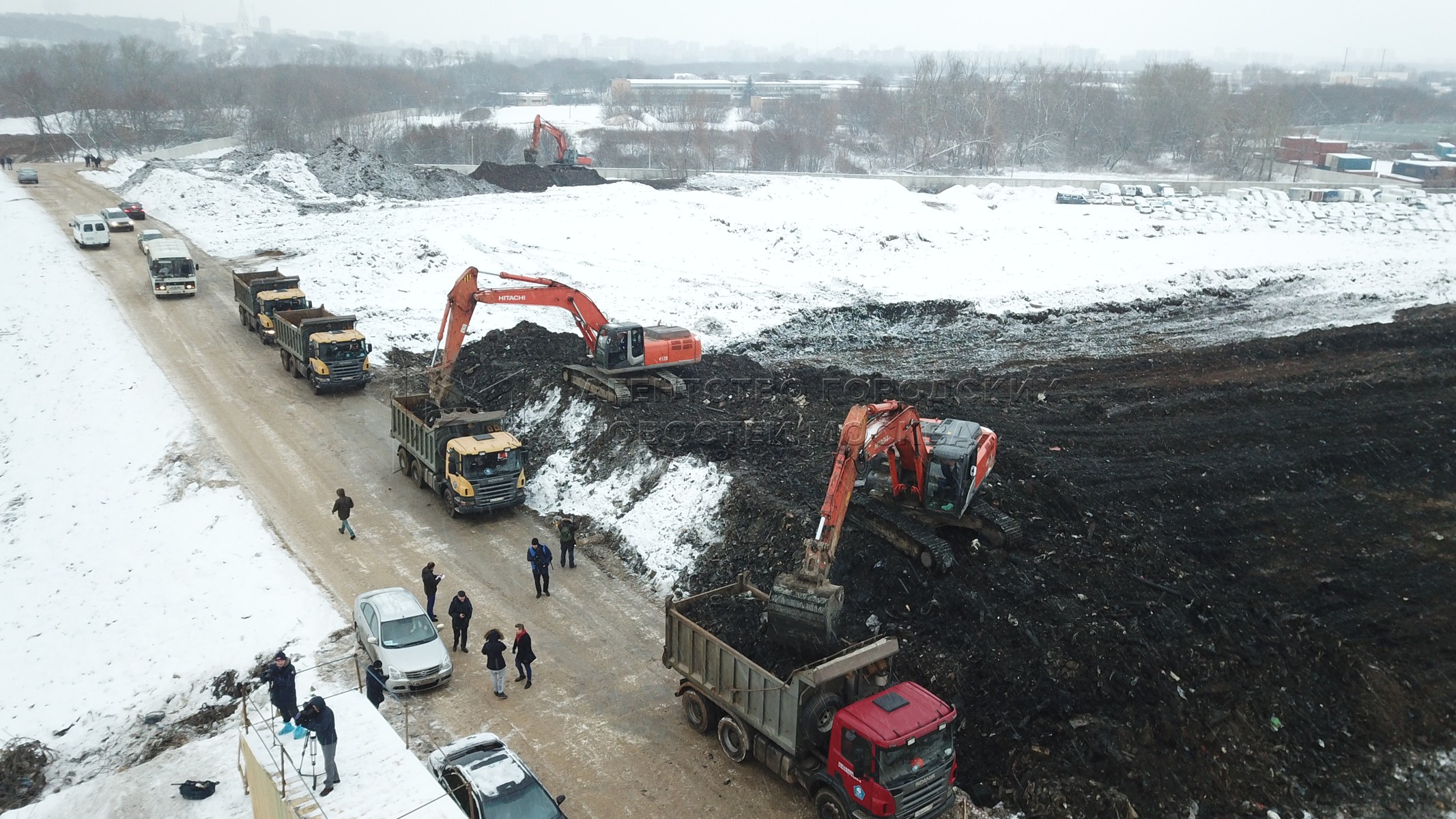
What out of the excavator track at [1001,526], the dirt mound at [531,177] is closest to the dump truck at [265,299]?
the excavator track at [1001,526]

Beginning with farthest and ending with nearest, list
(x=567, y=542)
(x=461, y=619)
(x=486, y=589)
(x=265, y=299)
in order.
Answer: (x=265, y=299) → (x=567, y=542) → (x=486, y=589) → (x=461, y=619)

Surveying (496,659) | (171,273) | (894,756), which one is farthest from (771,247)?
(894,756)

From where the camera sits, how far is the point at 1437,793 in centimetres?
1404

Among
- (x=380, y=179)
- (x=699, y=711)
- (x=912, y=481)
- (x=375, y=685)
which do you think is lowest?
(x=699, y=711)

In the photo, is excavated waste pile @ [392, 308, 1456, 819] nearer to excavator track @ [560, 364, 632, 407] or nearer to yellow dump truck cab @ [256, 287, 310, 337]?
excavator track @ [560, 364, 632, 407]

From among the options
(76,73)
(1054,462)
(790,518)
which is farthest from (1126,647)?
(76,73)

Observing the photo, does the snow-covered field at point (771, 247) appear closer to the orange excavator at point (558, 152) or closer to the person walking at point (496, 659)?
the orange excavator at point (558, 152)

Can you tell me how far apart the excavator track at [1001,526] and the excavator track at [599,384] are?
424 inches

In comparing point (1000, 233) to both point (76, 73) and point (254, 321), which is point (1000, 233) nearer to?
point (254, 321)

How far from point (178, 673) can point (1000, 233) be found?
4785 cm

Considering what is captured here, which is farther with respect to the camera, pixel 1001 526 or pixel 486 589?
pixel 486 589

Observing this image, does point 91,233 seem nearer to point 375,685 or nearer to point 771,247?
point 771,247

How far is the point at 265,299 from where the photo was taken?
1369 inches

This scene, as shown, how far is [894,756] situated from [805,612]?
9.46 ft
